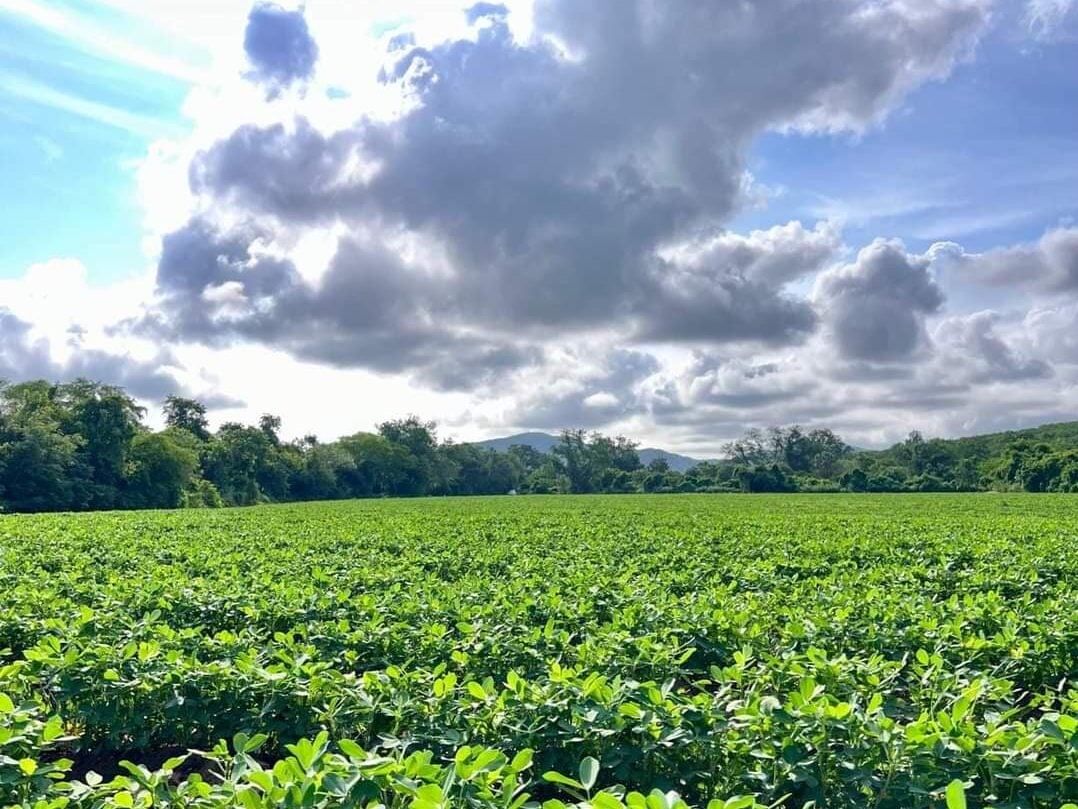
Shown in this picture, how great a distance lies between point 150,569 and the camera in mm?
11891

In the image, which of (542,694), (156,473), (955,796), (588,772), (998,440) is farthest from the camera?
(998,440)

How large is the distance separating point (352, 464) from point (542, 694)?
368 ft

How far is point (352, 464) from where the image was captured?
111500 mm

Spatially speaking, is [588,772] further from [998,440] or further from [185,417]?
[998,440]

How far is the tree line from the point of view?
60500mm

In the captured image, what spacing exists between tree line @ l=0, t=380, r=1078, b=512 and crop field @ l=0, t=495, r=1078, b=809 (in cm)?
6035

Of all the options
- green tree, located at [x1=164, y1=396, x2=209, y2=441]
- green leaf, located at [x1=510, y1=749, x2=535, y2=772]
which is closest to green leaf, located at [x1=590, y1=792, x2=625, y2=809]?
green leaf, located at [x1=510, y1=749, x2=535, y2=772]

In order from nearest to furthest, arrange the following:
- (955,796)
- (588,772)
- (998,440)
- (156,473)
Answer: (955,796), (588,772), (156,473), (998,440)

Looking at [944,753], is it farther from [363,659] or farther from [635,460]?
[635,460]

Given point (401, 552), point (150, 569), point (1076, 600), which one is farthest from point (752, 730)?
point (401, 552)

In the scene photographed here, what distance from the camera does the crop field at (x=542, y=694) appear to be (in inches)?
106

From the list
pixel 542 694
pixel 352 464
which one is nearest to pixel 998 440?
pixel 352 464

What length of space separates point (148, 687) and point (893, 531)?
1985 cm

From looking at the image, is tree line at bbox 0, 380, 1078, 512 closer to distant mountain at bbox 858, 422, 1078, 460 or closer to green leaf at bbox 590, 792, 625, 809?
distant mountain at bbox 858, 422, 1078, 460
